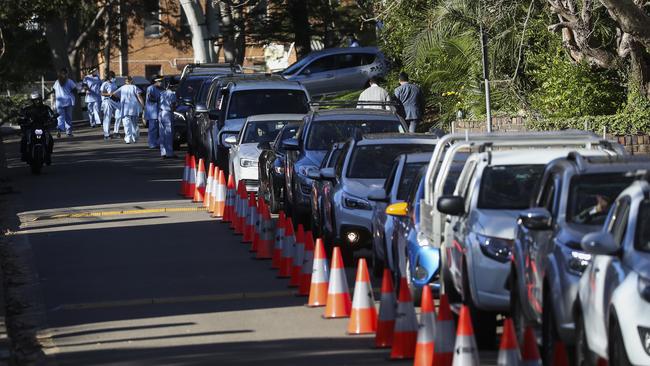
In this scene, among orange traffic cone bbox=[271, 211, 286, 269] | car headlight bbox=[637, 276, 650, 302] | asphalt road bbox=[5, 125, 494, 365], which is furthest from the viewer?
orange traffic cone bbox=[271, 211, 286, 269]

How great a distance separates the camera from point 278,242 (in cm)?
1669

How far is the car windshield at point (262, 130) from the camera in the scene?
25344 mm

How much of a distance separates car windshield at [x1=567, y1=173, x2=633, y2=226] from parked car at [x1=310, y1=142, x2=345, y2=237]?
7.51 m

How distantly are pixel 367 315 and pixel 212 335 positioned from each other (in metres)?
1.33

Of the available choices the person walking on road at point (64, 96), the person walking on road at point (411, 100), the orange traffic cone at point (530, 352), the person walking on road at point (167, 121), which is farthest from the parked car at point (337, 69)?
the orange traffic cone at point (530, 352)

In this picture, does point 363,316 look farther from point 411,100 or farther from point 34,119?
point 34,119

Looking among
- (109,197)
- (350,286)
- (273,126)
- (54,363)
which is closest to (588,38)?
(273,126)

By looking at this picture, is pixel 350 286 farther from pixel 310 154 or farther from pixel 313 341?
pixel 310 154

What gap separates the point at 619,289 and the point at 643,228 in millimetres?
633

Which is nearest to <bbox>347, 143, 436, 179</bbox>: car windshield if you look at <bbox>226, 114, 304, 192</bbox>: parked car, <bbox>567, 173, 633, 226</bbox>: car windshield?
<bbox>226, 114, 304, 192</bbox>: parked car

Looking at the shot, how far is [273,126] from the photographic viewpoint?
83.8 feet

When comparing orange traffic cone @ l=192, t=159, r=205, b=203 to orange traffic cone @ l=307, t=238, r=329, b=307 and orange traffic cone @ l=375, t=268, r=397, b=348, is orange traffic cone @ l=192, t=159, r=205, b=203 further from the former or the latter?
orange traffic cone @ l=375, t=268, r=397, b=348

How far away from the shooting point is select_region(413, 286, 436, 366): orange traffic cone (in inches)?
385

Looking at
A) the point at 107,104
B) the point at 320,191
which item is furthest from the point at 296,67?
the point at 320,191
